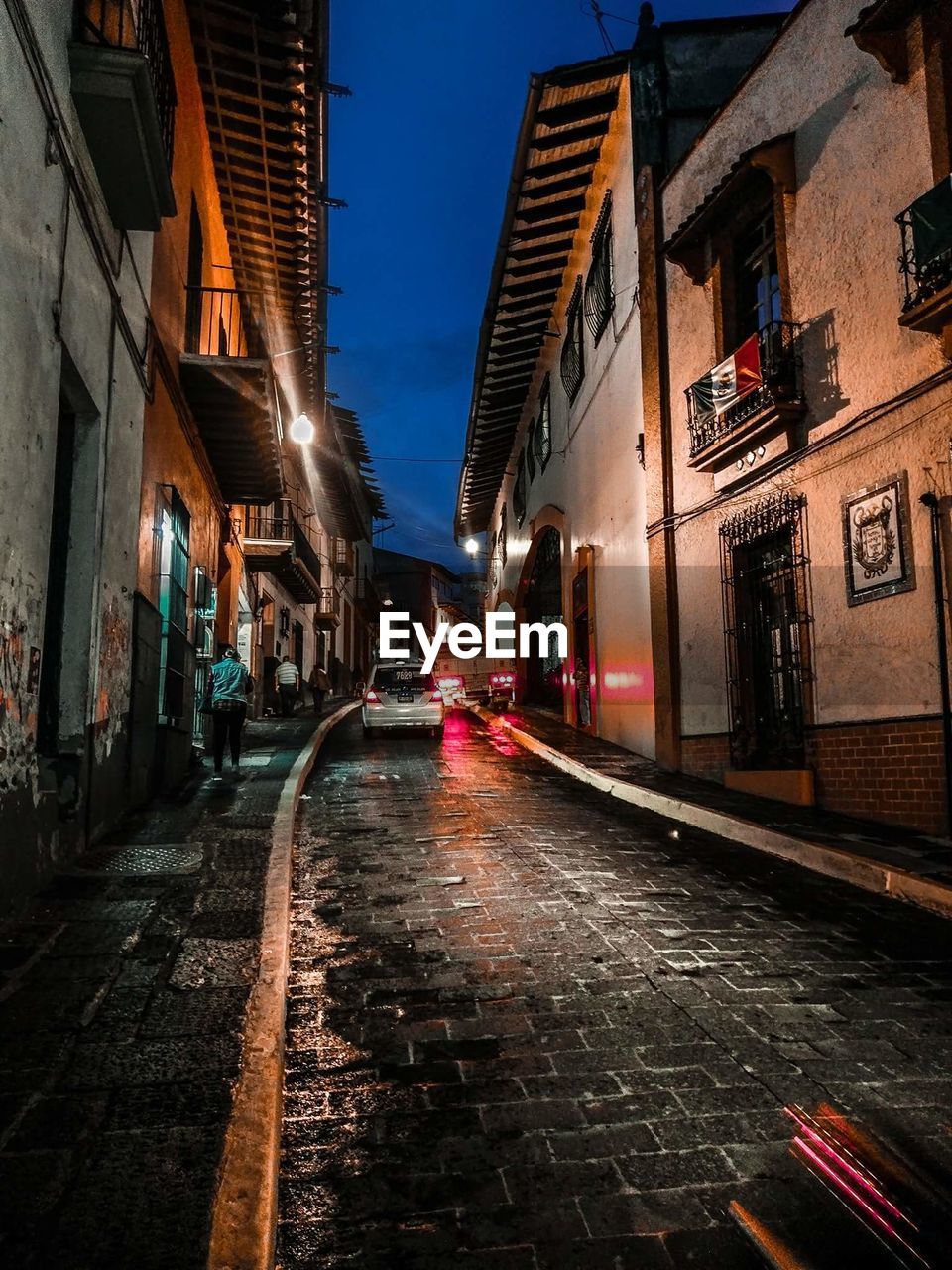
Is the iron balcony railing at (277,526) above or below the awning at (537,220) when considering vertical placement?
below

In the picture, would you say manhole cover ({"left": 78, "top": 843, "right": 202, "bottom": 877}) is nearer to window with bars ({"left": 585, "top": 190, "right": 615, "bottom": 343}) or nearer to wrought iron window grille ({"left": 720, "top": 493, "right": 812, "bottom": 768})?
wrought iron window grille ({"left": 720, "top": 493, "right": 812, "bottom": 768})

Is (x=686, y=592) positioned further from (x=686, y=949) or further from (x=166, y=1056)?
(x=166, y=1056)

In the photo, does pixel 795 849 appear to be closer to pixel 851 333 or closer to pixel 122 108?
pixel 851 333

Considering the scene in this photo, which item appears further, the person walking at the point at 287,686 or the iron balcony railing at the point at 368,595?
the iron balcony railing at the point at 368,595

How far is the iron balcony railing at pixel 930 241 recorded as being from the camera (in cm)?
730

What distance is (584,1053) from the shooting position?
11.3 ft

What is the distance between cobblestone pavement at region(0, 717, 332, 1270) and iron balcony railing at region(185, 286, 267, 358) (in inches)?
306

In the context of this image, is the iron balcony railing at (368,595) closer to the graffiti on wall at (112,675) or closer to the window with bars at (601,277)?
the window with bars at (601,277)

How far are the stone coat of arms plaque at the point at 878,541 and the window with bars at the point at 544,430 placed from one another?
1345 centimetres

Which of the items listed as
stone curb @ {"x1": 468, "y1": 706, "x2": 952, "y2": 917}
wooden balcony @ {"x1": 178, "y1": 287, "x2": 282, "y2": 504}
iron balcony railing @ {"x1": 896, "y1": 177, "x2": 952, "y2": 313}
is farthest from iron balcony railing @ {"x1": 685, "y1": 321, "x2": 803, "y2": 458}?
wooden balcony @ {"x1": 178, "y1": 287, "x2": 282, "y2": 504}

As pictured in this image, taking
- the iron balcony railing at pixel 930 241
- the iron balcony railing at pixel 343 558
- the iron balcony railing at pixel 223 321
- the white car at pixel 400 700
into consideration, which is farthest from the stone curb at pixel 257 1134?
the iron balcony railing at pixel 343 558

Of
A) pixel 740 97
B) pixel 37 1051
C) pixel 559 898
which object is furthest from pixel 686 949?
pixel 740 97

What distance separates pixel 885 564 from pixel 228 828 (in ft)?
22.0

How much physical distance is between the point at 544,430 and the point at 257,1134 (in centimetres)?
2146
